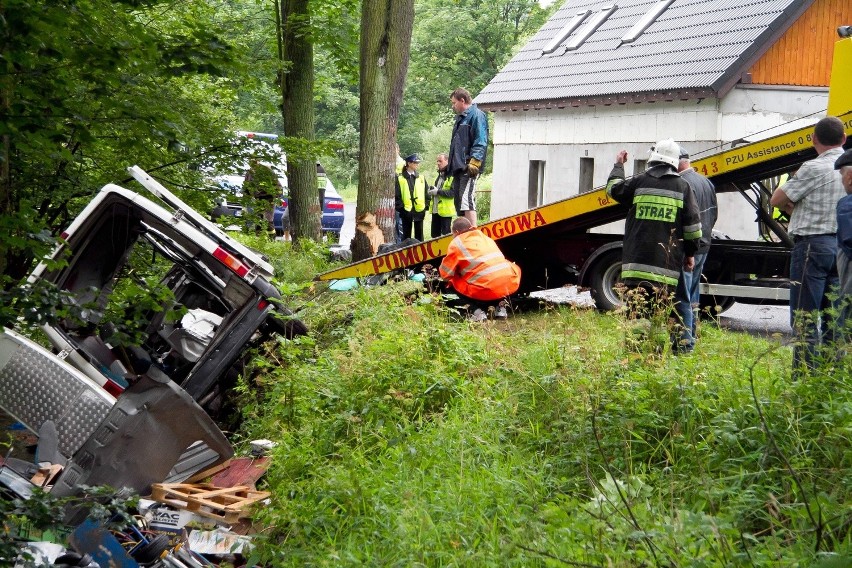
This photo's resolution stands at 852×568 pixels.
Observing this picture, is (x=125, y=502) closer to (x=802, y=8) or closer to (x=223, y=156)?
(x=223, y=156)

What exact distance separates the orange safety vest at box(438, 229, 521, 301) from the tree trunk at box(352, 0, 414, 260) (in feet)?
9.11

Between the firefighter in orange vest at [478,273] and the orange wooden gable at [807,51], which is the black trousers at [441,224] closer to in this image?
the firefighter in orange vest at [478,273]

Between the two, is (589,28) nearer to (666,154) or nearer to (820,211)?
(666,154)

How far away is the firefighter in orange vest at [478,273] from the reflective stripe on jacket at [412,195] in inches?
304

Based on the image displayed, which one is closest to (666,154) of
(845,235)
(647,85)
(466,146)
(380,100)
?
(845,235)

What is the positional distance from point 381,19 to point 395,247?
278 centimetres

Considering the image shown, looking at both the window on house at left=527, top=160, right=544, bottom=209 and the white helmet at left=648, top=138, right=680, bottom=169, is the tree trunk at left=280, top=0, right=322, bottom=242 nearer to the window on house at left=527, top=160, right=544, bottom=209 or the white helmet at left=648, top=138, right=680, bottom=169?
the white helmet at left=648, top=138, right=680, bottom=169

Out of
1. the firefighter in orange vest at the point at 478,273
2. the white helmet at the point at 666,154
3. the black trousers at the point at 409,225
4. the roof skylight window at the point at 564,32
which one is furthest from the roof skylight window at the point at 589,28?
the white helmet at the point at 666,154

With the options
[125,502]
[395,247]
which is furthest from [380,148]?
[125,502]

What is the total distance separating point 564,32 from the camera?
31.9 meters

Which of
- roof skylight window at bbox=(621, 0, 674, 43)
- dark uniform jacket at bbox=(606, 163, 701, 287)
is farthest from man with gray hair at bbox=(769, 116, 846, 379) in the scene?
roof skylight window at bbox=(621, 0, 674, 43)

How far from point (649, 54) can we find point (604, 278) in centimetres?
1554

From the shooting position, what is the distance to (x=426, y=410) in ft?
23.2

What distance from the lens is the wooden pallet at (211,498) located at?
667 cm
